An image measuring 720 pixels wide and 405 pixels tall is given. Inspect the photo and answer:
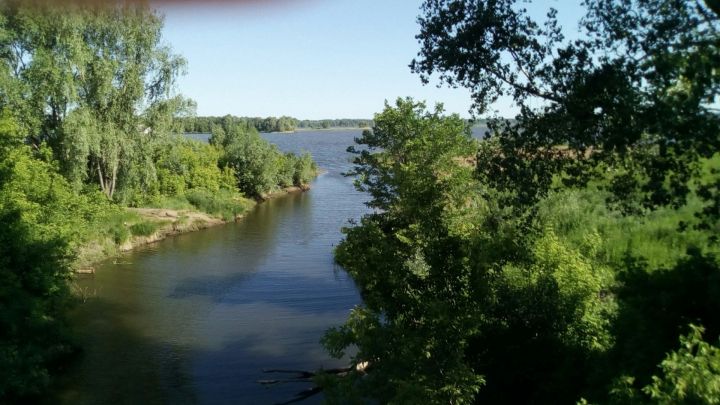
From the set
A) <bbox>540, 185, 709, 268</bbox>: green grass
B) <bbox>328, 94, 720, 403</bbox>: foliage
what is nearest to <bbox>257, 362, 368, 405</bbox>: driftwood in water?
<bbox>328, 94, 720, 403</bbox>: foliage

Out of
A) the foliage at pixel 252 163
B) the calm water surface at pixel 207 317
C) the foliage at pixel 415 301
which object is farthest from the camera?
the foliage at pixel 252 163

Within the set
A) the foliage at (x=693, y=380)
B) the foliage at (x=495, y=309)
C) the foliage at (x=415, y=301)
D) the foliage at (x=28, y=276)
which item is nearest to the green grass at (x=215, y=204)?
the foliage at (x=28, y=276)

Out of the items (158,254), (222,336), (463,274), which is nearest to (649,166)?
(463,274)

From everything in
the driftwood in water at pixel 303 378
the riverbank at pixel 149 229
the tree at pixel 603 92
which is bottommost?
the driftwood in water at pixel 303 378

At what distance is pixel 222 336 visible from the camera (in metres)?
20.3

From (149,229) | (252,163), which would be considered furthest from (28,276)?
(252,163)

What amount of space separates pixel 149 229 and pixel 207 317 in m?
14.7

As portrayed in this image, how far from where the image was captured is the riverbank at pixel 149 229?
28.1m

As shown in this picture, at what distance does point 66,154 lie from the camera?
28.5 meters

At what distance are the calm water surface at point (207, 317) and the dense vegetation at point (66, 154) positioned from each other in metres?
1.99

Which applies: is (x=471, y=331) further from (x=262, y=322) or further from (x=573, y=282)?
(x=262, y=322)

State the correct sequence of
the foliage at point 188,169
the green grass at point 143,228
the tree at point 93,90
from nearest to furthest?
the tree at point 93,90
the green grass at point 143,228
the foliage at point 188,169

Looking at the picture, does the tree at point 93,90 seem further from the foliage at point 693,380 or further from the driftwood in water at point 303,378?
the foliage at point 693,380

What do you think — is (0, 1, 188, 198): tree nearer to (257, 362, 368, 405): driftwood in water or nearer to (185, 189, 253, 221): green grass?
(185, 189, 253, 221): green grass
